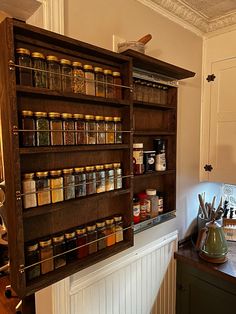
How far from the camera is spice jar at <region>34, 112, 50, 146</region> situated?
79 cm

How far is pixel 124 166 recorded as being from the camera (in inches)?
42.6

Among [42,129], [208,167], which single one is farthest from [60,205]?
[208,167]

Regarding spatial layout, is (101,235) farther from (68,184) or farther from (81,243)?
(68,184)

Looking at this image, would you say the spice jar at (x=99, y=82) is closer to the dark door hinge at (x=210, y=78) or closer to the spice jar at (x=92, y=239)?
the spice jar at (x=92, y=239)

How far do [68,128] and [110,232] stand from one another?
528 mm

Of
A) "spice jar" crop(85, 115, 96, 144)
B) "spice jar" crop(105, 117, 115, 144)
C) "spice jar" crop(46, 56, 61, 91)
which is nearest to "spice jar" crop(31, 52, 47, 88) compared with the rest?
"spice jar" crop(46, 56, 61, 91)

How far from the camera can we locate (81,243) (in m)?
0.96

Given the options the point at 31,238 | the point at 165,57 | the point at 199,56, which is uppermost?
the point at 199,56

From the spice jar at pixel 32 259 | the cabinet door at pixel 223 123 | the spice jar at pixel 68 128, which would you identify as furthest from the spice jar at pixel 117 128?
the cabinet door at pixel 223 123

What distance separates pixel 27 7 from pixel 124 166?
2.74ft

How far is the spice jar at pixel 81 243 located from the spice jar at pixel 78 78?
60cm

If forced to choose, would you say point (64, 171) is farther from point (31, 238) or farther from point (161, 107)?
point (161, 107)

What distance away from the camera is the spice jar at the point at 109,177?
39.9 inches

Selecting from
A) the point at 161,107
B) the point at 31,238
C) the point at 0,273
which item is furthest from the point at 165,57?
the point at 0,273
